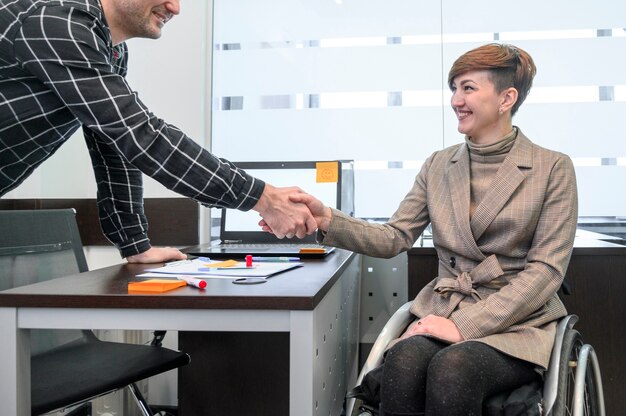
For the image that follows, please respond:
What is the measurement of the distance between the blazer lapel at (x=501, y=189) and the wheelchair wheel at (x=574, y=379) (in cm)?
33

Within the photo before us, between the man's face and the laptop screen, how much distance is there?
2.63ft

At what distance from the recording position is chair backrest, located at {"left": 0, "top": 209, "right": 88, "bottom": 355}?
1622 mm

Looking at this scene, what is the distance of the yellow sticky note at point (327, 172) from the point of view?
7.32 ft

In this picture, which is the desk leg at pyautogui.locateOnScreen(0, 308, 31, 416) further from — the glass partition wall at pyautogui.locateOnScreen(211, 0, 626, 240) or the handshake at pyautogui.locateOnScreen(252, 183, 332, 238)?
the glass partition wall at pyautogui.locateOnScreen(211, 0, 626, 240)

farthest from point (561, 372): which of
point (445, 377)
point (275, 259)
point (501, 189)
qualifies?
point (275, 259)

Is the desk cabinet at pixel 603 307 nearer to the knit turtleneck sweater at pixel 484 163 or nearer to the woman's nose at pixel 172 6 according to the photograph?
the knit turtleneck sweater at pixel 484 163

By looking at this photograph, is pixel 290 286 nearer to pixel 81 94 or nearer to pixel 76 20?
pixel 81 94

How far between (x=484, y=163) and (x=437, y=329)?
50 centimetres

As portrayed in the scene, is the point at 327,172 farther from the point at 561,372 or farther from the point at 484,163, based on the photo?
the point at 561,372

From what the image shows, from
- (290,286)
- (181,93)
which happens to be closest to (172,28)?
(181,93)

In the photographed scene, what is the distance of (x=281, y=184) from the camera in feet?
7.48

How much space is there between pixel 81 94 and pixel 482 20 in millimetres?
1837

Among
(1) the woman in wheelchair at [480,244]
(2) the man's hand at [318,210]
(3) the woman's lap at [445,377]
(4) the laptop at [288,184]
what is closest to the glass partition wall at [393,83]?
(4) the laptop at [288,184]

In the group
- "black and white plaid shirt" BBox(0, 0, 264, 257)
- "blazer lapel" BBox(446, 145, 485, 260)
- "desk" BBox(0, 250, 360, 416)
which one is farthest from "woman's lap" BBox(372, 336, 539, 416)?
"black and white plaid shirt" BBox(0, 0, 264, 257)
